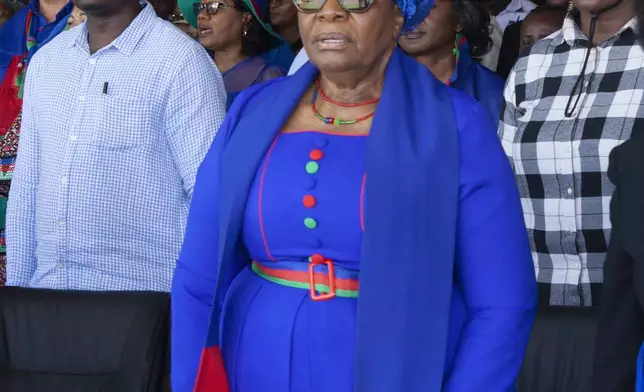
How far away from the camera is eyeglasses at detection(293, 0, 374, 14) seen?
6.05ft

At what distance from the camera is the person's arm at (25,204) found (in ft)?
9.37

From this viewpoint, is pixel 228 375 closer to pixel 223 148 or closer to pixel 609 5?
pixel 223 148

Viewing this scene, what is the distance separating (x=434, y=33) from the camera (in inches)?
145

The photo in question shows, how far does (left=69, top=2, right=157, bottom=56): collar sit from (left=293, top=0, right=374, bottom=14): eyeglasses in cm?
101

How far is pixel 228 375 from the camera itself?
1.91 m

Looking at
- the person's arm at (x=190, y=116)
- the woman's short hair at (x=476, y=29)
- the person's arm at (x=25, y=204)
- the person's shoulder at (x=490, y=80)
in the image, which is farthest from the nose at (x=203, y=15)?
the person's arm at (x=190, y=116)

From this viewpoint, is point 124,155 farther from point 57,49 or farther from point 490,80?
point 490,80

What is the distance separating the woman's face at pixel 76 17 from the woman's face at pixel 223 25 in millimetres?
490

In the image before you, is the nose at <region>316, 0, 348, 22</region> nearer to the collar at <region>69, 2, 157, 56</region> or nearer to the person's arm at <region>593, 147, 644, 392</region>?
the person's arm at <region>593, 147, 644, 392</region>

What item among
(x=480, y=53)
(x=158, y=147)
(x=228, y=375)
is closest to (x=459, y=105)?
(x=228, y=375)

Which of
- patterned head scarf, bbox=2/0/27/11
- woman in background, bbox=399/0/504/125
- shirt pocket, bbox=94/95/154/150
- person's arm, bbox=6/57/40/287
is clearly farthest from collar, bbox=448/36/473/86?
patterned head scarf, bbox=2/0/27/11

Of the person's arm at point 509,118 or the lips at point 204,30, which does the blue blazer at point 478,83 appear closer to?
the person's arm at point 509,118

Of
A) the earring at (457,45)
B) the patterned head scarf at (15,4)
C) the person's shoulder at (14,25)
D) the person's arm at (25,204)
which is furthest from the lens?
the patterned head scarf at (15,4)

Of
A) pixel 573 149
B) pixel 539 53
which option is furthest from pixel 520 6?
pixel 573 149
